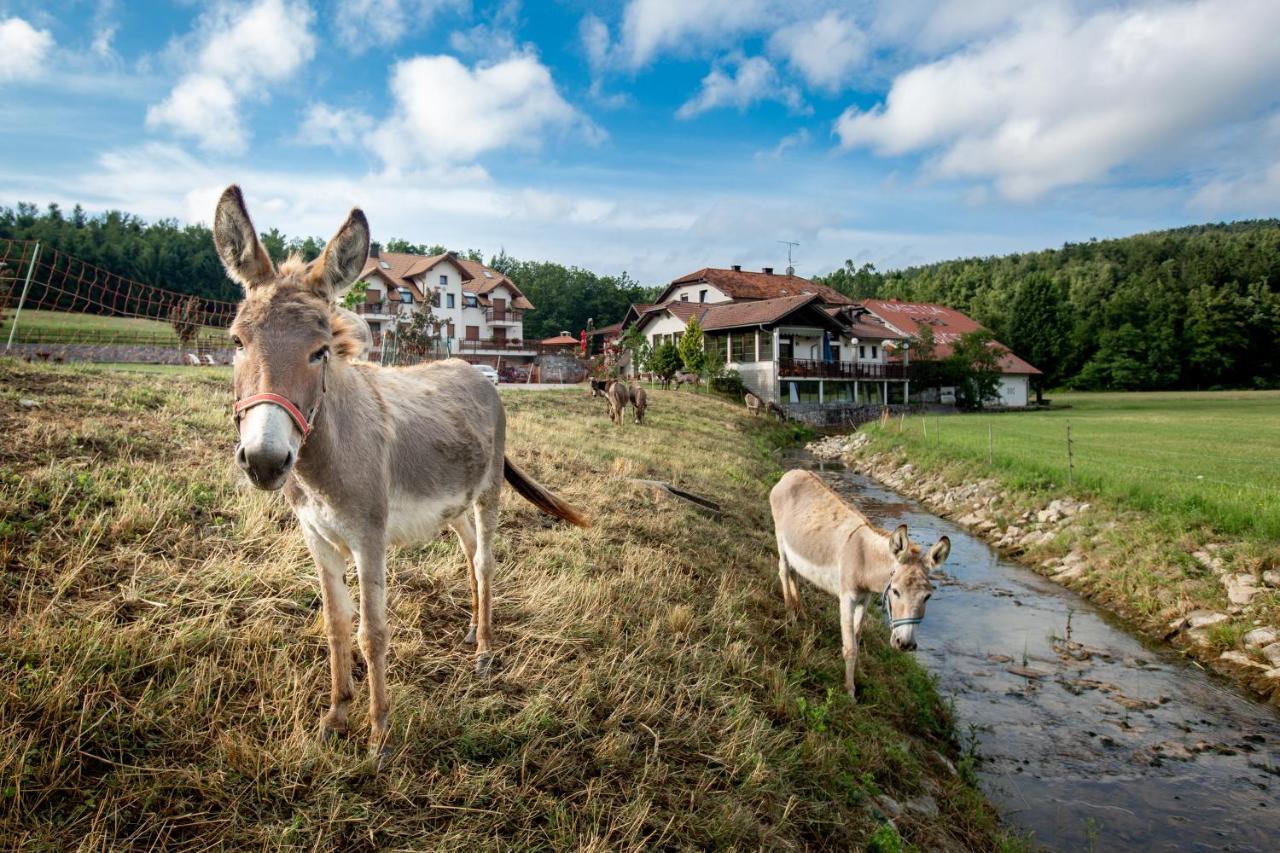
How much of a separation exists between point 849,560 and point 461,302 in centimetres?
6057

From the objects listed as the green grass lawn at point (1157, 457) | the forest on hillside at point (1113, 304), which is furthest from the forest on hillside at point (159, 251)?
the green grass lawn at point (1157, 457)

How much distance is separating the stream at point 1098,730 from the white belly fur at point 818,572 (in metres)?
2.04

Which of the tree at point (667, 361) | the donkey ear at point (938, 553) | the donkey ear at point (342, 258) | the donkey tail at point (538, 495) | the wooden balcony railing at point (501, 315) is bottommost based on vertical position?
the donkey ear at point (938, 553)

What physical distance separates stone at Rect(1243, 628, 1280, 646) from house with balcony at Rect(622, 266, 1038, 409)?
33539mm

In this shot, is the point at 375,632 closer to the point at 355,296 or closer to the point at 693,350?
the point at 355,296

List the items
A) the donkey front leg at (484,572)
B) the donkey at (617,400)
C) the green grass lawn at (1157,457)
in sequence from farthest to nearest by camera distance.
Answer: the donkey at (617,400)
the green grass lawn at (1157,457)
the donkey front leg at (484,572)

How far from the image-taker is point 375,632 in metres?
2.99

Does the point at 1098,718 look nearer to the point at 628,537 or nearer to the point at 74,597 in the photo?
the point at 628,537

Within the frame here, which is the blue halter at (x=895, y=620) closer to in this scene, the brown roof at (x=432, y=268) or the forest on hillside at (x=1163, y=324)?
the brown roof at (x=432, y=268)

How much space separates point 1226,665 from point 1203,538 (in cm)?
281

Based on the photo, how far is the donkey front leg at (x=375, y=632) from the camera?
2.94 m

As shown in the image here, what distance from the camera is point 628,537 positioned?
25.1ft

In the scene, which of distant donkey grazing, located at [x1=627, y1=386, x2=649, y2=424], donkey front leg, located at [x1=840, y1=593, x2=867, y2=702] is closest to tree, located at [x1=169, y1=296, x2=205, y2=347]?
distant donkey grazing, located at [x1=627, y1=386, x2=649, y2=424]

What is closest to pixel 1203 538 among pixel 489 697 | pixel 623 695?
pixel 623 695
